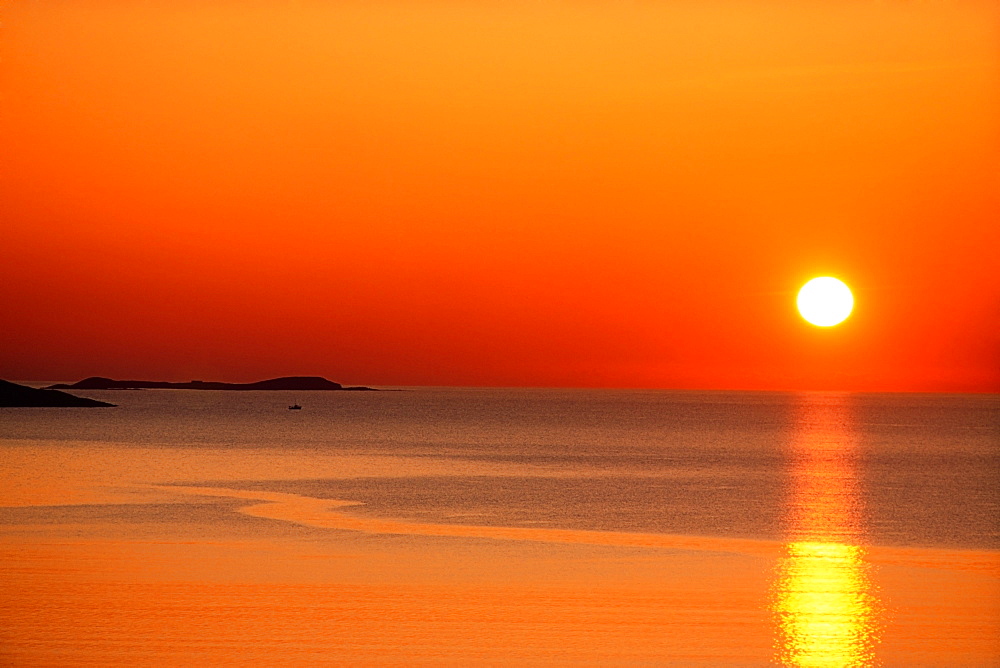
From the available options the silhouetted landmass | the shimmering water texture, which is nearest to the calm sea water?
the shimmering water texture

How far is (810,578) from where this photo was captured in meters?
26.8

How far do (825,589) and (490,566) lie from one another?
293 inches

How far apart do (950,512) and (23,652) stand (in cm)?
3634

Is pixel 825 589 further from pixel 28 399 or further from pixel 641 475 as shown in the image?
pixel 28 399

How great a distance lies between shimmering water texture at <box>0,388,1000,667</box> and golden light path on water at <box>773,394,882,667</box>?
9 cm

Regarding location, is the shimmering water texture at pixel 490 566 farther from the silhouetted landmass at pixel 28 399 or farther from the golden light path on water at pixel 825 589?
the silhouetted landmass at pixel 28 399

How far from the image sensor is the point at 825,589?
2517 cm

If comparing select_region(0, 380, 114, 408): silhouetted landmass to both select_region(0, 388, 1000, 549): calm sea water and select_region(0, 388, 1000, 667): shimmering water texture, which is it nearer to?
select_region(0, 388, 1000, 549): calm sea water

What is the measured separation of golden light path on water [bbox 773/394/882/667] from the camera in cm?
1923

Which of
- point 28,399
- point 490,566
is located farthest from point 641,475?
point 28,399

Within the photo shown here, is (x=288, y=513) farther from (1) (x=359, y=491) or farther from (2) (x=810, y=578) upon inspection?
(2) (x=810, y=578)

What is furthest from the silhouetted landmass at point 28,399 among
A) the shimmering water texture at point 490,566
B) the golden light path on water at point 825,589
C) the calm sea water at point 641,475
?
the golden light path on water at point 825,589

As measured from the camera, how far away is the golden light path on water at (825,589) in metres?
19.2

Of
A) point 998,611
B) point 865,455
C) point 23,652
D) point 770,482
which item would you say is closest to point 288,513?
point 23,652
